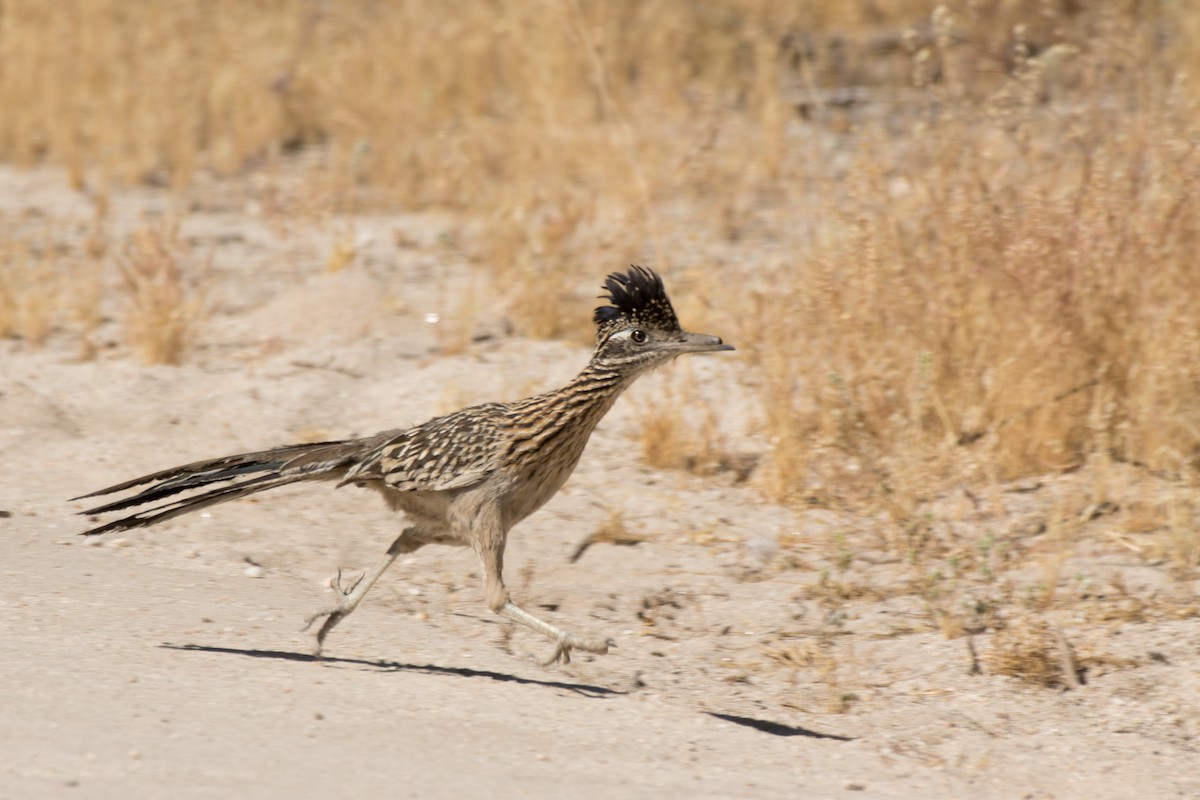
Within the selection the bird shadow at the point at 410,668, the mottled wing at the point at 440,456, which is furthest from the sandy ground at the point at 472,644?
the mottled wing at the point at 440,456

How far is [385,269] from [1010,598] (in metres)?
5.51

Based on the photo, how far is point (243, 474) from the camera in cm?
539

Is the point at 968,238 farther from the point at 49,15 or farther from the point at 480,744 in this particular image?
the point at 49,15

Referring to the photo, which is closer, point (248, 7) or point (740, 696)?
point (740, 696)

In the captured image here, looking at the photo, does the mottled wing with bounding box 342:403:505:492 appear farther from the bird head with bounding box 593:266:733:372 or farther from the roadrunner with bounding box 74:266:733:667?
the bird head with bounding box 593:266:733:372

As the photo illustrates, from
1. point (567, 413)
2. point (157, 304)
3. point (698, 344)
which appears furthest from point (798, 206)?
point (567, 413)

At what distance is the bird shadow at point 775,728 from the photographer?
4.96 metres

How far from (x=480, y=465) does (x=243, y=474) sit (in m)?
0.84

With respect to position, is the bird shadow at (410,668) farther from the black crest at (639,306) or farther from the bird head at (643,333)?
the black crest at (639,306)

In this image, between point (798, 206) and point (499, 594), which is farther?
point (798, 206)

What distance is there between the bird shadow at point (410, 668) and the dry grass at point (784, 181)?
4.76 ft

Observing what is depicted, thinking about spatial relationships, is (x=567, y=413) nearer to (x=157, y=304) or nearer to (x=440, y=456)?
(x=440, y=456)

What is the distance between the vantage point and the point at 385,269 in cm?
1029

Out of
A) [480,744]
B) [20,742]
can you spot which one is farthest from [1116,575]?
[20,742]
